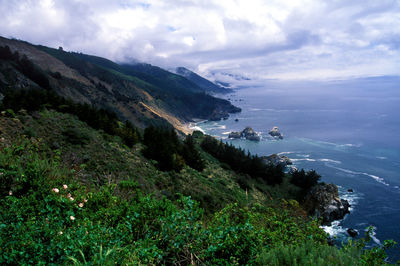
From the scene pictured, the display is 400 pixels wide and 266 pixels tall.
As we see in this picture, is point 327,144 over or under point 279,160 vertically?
over

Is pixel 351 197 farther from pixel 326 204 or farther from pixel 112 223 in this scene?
pixel 112 223

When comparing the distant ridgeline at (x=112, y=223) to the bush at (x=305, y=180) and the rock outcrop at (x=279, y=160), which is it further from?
the rock outcrop at (x=279, y=160)

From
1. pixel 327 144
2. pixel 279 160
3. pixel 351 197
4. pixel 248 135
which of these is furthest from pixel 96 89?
pixel 351 197

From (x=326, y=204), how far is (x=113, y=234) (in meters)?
40.9

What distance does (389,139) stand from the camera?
78812 mm

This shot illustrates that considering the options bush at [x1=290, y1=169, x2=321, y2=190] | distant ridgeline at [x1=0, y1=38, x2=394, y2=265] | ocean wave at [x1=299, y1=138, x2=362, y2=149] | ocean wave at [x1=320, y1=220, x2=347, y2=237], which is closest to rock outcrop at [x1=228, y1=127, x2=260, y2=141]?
ocean wave at [x1=299, y1=138, x2=362, y2=149]

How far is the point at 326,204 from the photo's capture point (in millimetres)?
A: 37906

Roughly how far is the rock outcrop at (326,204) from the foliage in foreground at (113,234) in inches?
1387

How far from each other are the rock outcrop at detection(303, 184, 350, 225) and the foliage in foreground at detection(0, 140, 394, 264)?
35.2 m

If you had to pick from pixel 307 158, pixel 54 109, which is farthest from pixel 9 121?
pixel 307 158

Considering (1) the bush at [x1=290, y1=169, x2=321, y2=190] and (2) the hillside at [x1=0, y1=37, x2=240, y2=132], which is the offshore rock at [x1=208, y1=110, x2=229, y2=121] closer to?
(2) the hillside at [x1=0, y1=37, x2=240, y2=132]

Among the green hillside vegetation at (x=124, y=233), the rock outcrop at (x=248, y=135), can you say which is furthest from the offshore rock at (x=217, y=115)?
the green hillside vegetation at (x=124, y=233)

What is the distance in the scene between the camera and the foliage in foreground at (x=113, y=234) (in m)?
4.11

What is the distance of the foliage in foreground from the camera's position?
4.11 metres
